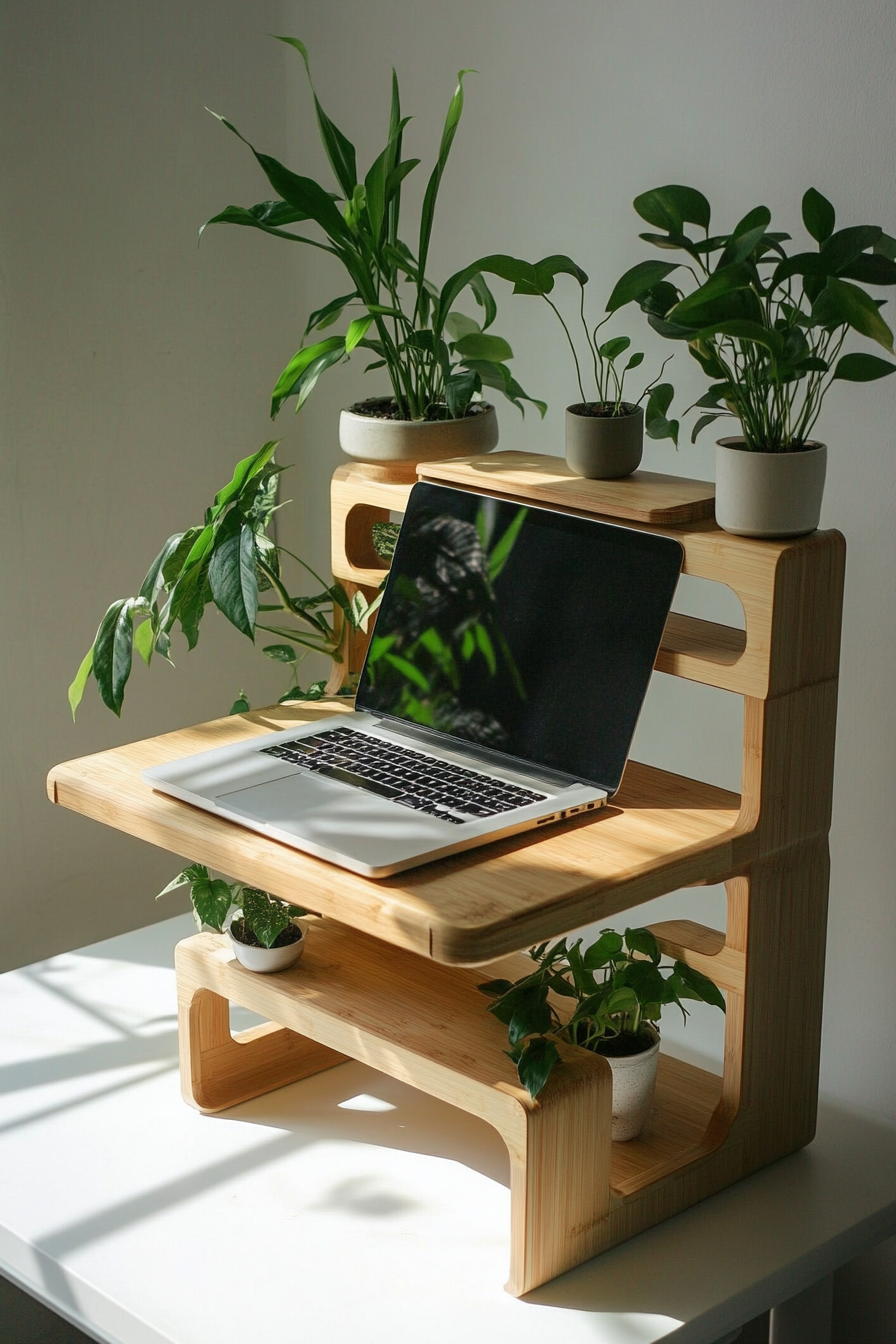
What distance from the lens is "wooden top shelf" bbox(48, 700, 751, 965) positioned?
4.20 ft

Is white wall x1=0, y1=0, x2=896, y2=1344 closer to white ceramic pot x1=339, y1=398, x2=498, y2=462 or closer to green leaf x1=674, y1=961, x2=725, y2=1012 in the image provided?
white ceramic pot x1=339, y1=398, x2=498, y2=462

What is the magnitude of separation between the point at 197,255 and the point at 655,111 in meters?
0.80

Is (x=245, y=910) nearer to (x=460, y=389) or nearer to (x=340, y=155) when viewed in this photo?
(x=460, y=389)

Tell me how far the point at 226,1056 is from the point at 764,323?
100 centimetres

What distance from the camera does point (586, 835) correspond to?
57.2 inches

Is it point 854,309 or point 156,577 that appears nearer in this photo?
point 854,309

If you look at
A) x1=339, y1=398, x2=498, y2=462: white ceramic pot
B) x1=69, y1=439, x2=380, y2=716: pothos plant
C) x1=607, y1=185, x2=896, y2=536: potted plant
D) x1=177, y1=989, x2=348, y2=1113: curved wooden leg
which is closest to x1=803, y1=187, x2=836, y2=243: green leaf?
x1=607, y1=185, x2=896, y2=536: potted plant

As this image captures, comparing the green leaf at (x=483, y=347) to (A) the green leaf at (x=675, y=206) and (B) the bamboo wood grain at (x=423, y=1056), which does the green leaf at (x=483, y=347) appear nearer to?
(A) the green leaf at (x=675, y=206)

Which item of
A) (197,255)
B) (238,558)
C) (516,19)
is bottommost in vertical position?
(238,558)

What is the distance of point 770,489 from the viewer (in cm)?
137

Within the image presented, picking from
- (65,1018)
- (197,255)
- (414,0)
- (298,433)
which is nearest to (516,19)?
(414,0)

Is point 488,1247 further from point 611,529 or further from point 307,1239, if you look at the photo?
point 611,529

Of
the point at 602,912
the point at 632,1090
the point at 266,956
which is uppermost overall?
the point at 602,912

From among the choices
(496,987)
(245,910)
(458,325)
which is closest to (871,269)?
(458,325)
